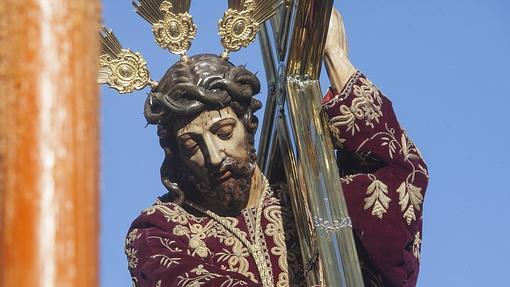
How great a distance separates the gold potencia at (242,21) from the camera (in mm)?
4273

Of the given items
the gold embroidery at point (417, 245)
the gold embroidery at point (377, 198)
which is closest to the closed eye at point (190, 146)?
the gold embroidery at point (377, 198)

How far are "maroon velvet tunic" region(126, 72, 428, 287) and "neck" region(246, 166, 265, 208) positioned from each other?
0.03 meters

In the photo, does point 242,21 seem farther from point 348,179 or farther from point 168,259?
point 168,259

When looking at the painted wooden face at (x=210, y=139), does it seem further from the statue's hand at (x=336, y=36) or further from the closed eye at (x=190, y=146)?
the statue's hand at (x=336, y=36)

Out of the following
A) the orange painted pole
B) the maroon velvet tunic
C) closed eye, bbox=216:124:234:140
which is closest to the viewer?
the orange painted pole

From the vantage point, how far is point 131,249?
161 inches

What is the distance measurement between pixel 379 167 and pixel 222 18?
75cm

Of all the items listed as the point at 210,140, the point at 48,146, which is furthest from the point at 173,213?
the point at 48,146

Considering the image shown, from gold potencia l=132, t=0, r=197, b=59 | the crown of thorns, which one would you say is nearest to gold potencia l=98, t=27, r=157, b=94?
the crown of thorns

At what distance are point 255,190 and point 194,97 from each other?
0.41 meters

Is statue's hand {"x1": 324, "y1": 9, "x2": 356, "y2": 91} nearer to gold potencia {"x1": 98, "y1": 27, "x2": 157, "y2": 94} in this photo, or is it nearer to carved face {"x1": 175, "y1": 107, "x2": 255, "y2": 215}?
carved face {"x1": 175, "y1": 107, "x2": 255, "y2": 215}

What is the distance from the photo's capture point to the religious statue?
156 inches

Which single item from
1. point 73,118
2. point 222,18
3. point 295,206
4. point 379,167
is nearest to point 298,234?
point 295,206

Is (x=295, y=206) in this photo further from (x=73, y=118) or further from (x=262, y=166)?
(x=73, y=118)
